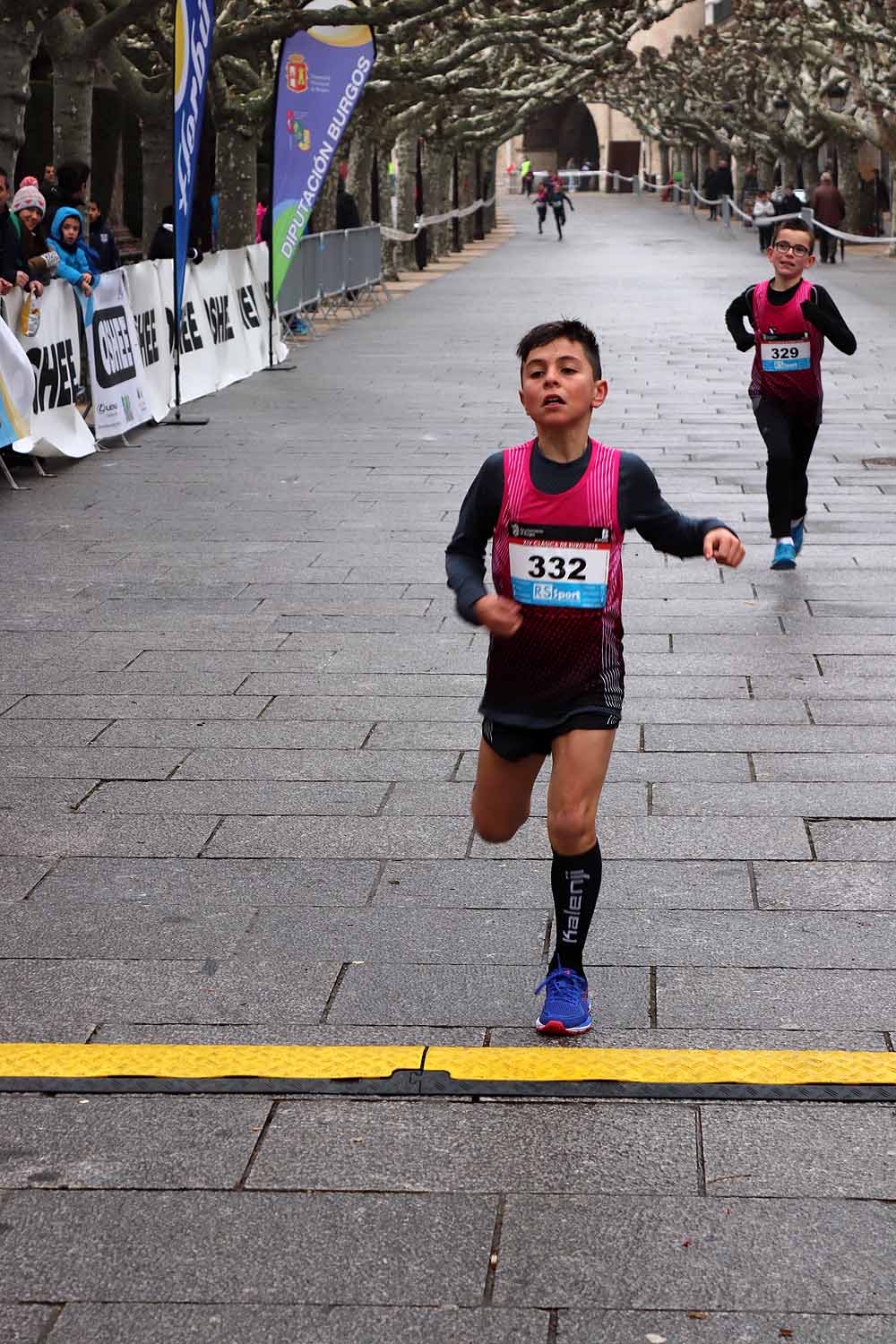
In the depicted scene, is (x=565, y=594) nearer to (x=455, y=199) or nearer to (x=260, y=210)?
(x=260, y=210)

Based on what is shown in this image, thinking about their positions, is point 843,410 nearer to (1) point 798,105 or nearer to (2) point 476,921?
(2) point 476,921

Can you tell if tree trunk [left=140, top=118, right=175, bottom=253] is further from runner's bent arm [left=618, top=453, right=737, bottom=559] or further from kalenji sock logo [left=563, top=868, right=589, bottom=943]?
kalenji sock logo [left=563, top=868, right=589, bottom=943]

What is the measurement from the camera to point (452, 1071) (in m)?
4.04

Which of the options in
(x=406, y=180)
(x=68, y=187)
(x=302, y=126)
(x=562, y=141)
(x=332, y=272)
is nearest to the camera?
(x=68, y=187)

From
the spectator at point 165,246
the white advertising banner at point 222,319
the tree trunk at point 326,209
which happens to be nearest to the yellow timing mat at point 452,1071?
the white advertising banner at point 222,319

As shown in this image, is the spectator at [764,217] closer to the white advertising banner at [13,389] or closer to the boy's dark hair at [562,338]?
the white advertising banner at [13,389]

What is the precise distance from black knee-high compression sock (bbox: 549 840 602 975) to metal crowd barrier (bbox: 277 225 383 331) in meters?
19.6

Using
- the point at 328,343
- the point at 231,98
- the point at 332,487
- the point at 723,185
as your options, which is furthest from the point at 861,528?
the point at 723,185

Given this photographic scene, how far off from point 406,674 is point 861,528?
3.96 metres

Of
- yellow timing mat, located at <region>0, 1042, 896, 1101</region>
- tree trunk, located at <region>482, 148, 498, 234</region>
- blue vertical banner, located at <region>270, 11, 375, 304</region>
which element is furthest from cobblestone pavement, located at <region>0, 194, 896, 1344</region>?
tree trunk, located at <region>482, 148, 498, 234</region>

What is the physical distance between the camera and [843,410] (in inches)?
630

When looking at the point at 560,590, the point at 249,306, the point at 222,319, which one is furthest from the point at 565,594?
the point at 249,306

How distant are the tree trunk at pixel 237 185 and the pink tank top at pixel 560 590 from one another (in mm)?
21255

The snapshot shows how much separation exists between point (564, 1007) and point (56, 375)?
33.2 ft
